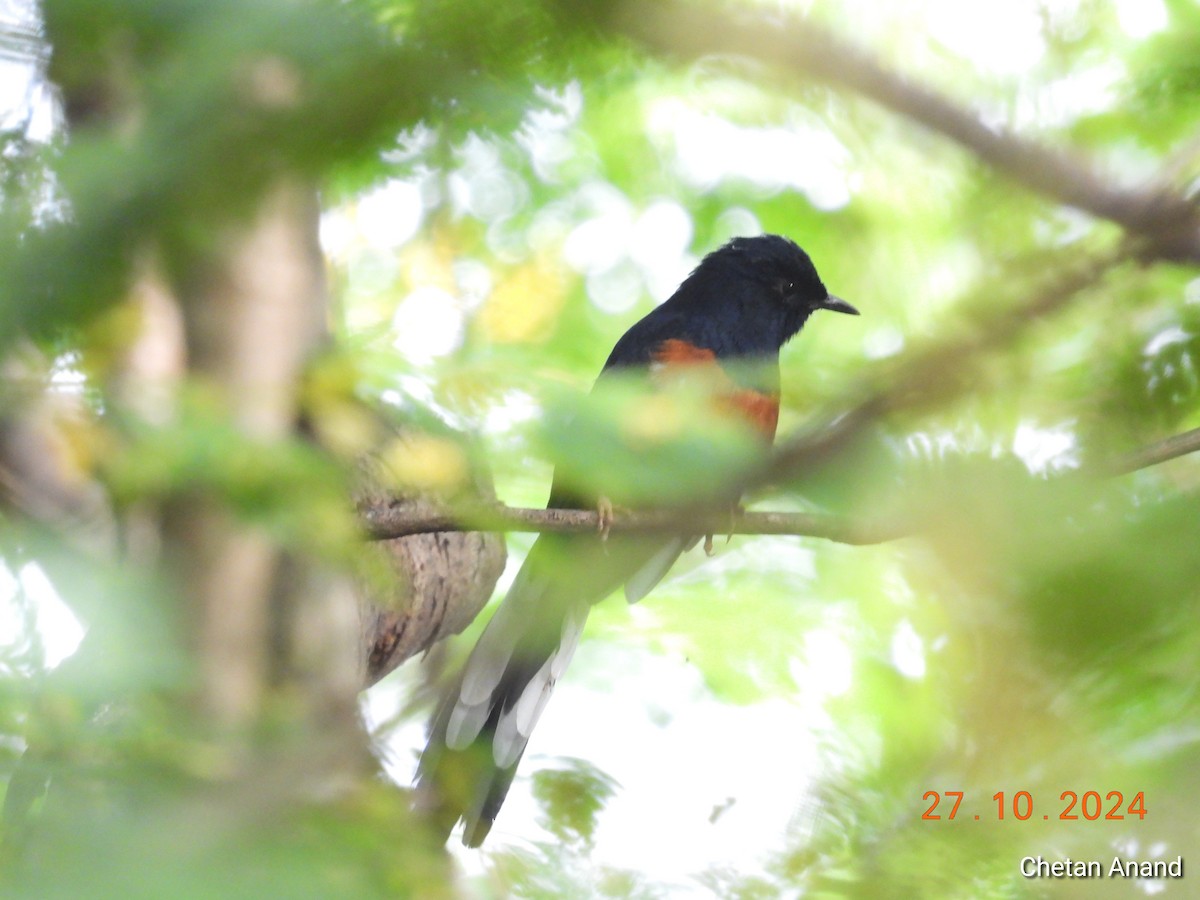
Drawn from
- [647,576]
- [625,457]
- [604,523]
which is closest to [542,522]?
[604,523]

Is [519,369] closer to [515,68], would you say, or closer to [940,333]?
[515,68]

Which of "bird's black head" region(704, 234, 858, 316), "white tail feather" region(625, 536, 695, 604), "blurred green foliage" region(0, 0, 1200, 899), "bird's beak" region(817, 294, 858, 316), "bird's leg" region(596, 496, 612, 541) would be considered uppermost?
"bird's black head" region(704, 234, 858, 316)

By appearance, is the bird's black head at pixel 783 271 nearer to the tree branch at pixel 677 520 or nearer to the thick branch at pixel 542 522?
the tree branch at pixel 677 520

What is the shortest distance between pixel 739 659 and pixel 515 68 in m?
2.13

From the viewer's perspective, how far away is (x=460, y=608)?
4.43 meters

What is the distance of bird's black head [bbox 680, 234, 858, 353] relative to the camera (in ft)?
18.0

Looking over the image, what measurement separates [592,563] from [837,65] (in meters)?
1.22

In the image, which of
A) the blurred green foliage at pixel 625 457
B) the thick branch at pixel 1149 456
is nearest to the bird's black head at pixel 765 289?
the blurred green foliage at pixel 625 457

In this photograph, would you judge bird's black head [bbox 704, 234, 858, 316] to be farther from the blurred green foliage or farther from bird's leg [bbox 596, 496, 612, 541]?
the blurred green foliage

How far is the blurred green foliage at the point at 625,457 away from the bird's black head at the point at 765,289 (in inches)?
143

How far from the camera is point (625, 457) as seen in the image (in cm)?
133

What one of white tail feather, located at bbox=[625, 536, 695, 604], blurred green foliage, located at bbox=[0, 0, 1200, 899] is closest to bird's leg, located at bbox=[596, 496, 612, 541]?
blurred green foliage, located at bbox=[0, 0, 1200, 899]

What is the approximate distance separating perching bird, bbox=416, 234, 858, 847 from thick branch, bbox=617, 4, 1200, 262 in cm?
36

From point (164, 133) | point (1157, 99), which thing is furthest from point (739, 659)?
Answer: point (164, 133)
